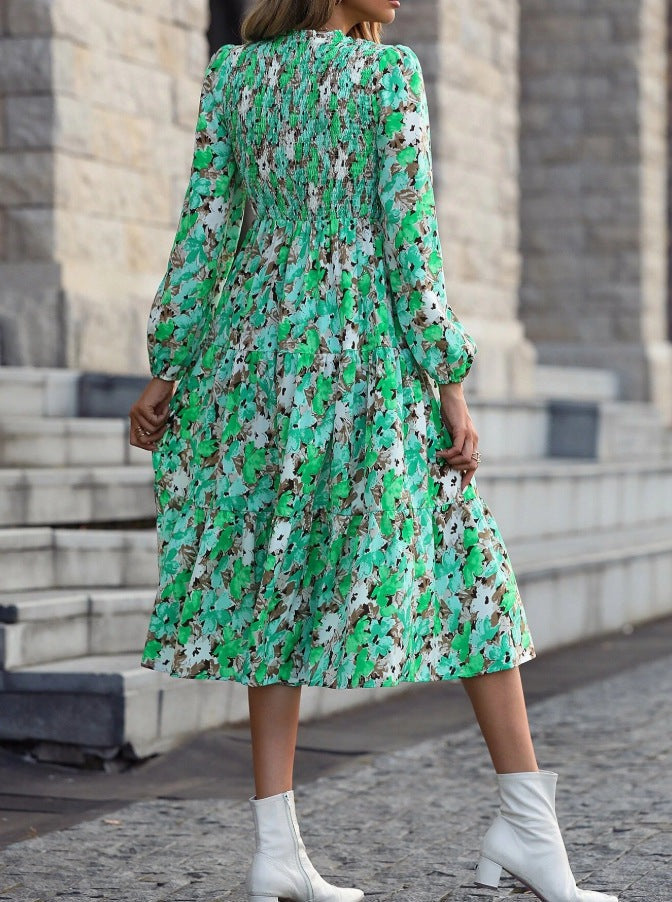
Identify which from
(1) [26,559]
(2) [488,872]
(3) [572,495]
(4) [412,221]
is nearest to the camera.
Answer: (4) [412,221]

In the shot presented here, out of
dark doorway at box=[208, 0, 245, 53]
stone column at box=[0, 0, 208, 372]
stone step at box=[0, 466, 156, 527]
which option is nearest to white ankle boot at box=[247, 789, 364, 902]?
stone step at box=[0, 466, 156, 527]

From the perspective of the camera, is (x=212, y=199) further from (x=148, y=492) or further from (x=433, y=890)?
(x=148, y=492)

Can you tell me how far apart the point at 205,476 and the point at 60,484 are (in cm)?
267

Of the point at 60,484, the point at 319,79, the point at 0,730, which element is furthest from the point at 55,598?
the point at 319,79

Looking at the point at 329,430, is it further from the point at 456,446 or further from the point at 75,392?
the point at 75,392

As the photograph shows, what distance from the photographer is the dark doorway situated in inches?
455

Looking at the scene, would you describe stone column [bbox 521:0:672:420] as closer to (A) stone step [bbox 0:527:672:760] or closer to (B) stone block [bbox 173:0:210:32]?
(B) stone block [bbox 173:0:210:32]

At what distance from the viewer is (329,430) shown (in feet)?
10.3

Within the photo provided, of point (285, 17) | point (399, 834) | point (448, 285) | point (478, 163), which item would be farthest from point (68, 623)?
point (478, 163)

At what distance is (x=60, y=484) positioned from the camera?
19.0 feet

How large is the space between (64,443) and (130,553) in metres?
0.98

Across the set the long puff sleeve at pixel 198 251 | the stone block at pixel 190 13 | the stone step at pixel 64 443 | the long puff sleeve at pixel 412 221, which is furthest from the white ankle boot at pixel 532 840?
the stone block at pixel 190 13

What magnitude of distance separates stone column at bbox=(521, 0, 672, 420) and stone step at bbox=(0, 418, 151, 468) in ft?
29.0

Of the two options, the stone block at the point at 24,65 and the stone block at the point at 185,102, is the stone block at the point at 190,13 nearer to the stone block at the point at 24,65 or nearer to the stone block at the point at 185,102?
the stone block at the point at 185,102
